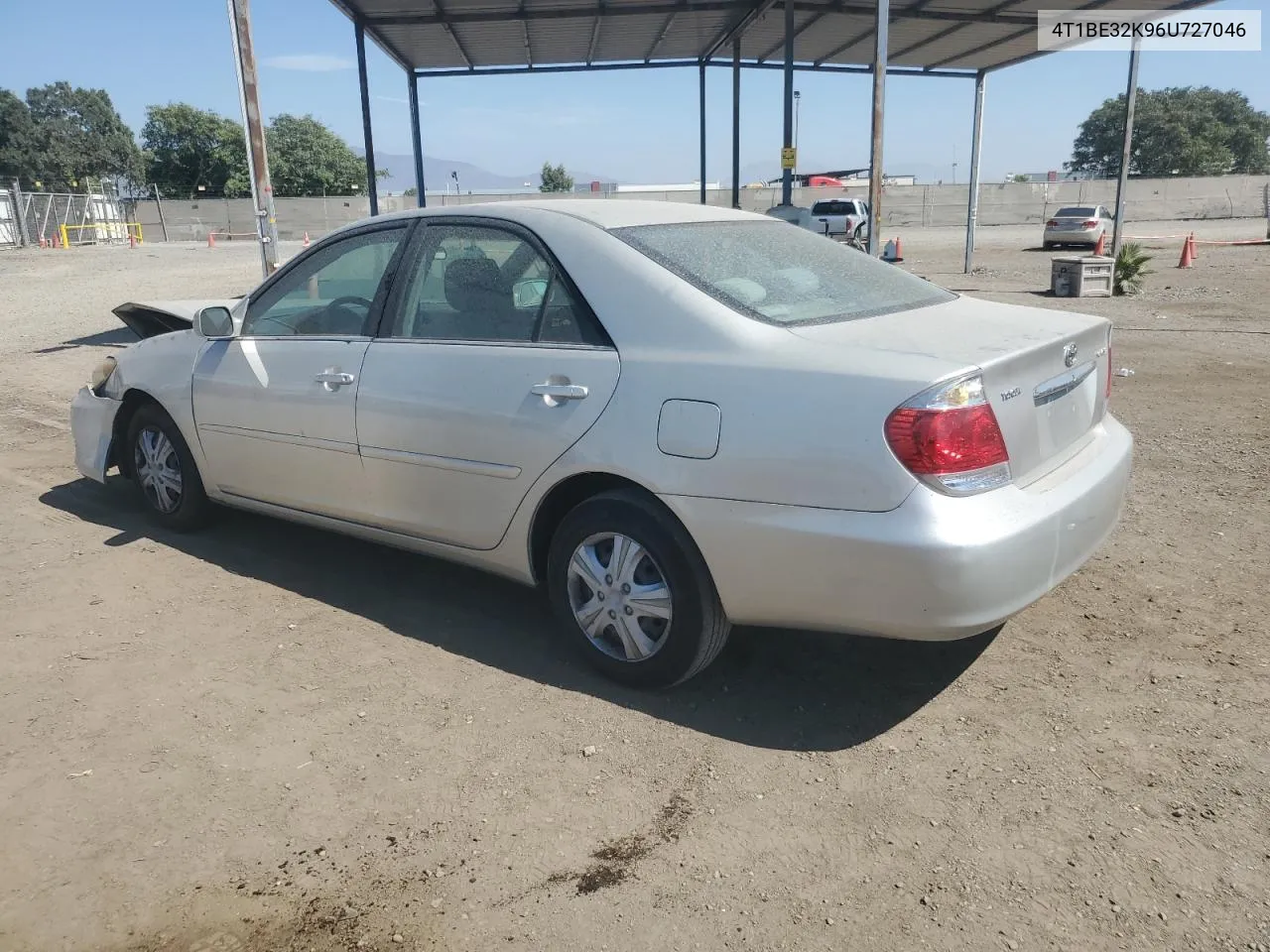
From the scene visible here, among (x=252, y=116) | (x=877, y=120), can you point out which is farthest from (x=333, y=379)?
(x=877, y=120)

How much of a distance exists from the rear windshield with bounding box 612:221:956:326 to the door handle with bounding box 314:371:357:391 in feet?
4.19

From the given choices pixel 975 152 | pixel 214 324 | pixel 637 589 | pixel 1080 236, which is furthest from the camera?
pixel 1080 236

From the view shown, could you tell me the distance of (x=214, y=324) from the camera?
439cm

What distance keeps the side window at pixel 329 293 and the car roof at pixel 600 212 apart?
0.70ft

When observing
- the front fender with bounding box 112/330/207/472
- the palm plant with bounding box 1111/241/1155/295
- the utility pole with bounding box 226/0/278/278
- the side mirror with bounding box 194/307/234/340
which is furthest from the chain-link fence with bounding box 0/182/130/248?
the side mirror with bounding box 194/307/234/340

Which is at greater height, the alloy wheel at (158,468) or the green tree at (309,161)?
the green tree at (309,161)

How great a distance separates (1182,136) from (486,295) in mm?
93266

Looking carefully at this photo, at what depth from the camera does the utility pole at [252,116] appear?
9.45 metres

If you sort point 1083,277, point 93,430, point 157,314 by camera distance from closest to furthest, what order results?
point 93,430 < point 157,314 < point 1083,277

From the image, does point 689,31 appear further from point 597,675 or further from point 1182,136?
point 1182,136

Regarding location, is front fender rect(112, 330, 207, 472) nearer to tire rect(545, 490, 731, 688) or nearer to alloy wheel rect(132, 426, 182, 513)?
alloy wheel rect(132, 426, 182, 513)

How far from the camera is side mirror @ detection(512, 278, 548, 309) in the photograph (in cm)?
346

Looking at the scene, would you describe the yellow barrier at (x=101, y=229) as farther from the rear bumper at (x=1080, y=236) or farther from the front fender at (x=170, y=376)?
the front fender at (x=170, y=376)

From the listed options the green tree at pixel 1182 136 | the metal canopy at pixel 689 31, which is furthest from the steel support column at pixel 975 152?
the green tree at pixel 1182 136
